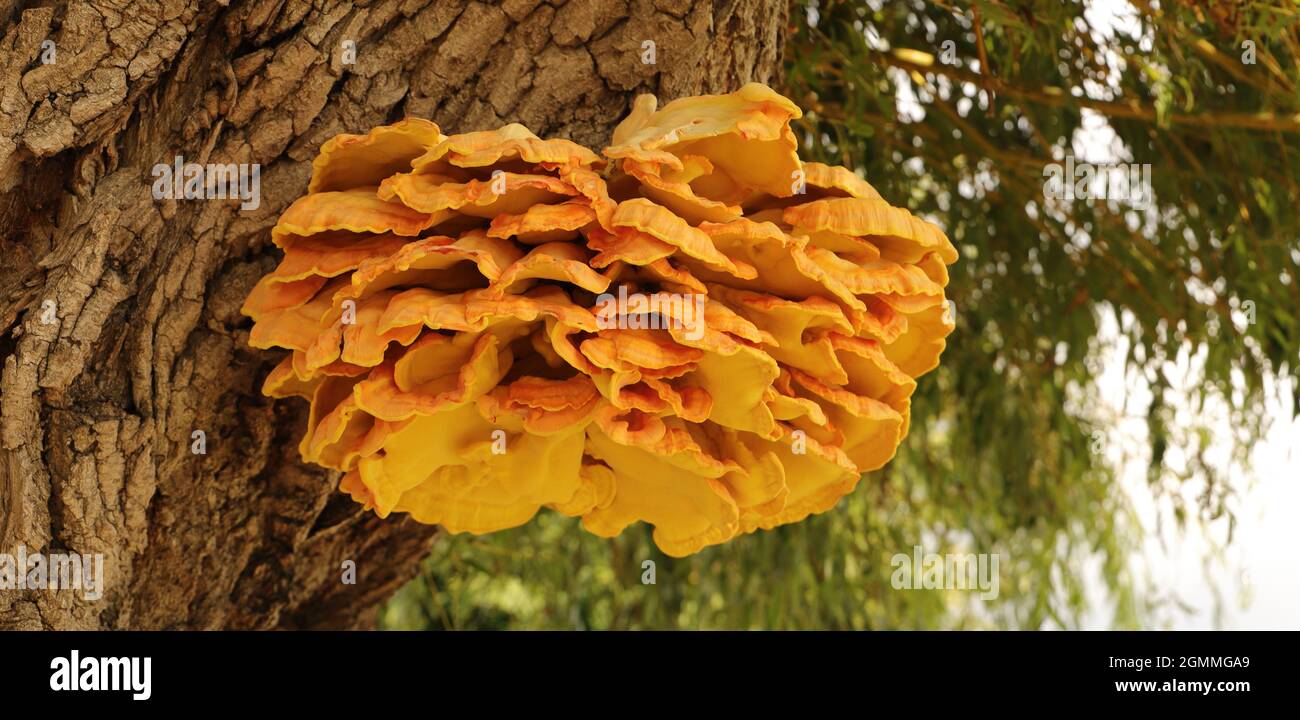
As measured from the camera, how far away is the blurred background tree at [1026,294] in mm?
1815

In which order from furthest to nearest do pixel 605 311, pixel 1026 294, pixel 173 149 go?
pixel 1026 294
pixel 173 149
pixel 605 311

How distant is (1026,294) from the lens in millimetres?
2289

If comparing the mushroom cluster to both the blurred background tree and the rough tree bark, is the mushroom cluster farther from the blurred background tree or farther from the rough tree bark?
the blurred background tree

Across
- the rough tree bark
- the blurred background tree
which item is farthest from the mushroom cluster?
the blurred background tree

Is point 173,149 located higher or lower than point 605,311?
higher

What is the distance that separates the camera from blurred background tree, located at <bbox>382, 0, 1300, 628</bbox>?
5.96 feet

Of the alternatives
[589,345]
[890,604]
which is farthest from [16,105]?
[890,604]

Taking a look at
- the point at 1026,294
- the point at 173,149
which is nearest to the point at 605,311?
the point at 173,149

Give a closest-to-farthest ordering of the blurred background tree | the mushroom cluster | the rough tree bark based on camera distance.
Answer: the mushroom cluster → the rough tree bark → the blurred background tree

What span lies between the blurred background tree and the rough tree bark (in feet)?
1.38

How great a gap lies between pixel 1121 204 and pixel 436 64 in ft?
4.49

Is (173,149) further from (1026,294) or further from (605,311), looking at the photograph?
(1026,294)

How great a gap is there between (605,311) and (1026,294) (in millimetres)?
1488

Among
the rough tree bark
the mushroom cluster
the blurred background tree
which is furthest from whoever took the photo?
the blurred background tree
